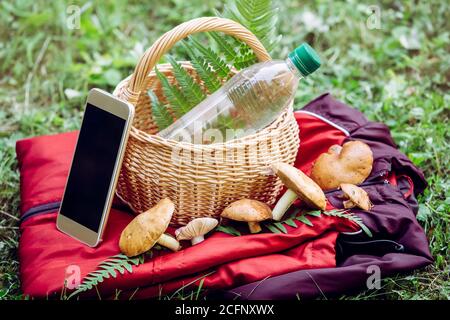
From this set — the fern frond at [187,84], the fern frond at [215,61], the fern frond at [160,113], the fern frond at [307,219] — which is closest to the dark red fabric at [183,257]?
the fern frond at [307,219]

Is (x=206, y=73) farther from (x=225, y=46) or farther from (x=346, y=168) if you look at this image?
(x=346, y=168)

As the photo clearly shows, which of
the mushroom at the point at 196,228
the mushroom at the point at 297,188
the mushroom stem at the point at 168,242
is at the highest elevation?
the mushroom at the point at 297,188

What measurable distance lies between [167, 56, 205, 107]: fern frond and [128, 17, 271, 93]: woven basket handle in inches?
8.5

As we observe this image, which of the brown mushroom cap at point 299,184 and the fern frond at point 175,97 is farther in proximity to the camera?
the fern frond at point 175,97

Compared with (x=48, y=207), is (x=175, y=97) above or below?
above

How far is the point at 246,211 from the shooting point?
184cm

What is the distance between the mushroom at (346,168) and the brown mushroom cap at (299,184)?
0.20m

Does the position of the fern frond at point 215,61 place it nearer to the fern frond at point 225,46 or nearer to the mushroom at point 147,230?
the fern frond at point 225,46

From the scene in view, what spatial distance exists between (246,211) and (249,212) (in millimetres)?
10

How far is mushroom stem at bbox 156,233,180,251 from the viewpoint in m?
1.85

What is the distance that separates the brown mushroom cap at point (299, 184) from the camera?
182 cm

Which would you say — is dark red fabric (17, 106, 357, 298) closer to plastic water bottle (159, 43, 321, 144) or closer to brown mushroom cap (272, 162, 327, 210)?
brown mushroom cap (272, 162, 327, 210)

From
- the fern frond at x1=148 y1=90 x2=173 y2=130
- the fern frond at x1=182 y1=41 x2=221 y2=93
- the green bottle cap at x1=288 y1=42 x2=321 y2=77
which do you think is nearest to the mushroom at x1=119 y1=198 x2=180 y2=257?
the fern frond at x1=148 y1=90 x2=173 y2=130

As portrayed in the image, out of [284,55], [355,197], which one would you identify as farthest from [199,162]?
[284,55]
